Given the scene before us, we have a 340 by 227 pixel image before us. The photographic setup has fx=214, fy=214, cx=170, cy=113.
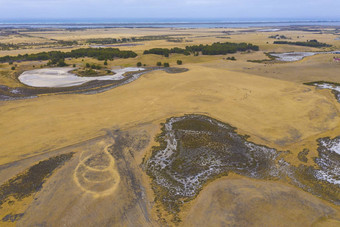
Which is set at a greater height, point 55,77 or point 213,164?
point 55,77

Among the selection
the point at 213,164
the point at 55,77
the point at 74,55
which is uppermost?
the point at 74,55

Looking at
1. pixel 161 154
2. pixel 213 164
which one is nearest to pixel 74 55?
pixel 161 154

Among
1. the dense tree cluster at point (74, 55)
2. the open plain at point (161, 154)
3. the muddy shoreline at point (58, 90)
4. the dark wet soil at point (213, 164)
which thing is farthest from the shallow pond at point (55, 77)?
the dark wet soil at point (213, 164)

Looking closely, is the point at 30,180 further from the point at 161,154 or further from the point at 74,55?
the point at 74,55

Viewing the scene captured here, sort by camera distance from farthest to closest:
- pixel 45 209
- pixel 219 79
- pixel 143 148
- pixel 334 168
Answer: pixel 219 79 → pixel 143 148 → pixel 334 168 → pixel 45 209

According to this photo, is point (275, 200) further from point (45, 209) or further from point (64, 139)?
point (64, 139)

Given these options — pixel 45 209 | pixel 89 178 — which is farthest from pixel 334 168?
pixel 45 209

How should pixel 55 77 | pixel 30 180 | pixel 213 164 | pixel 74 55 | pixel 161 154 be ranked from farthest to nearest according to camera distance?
pixel 74 55
pixel 55 77
pixel 161 154
pixel 213 164
pixel 30 180

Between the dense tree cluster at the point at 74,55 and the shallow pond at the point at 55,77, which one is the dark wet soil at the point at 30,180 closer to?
the shallow pond at the point at 55,77
